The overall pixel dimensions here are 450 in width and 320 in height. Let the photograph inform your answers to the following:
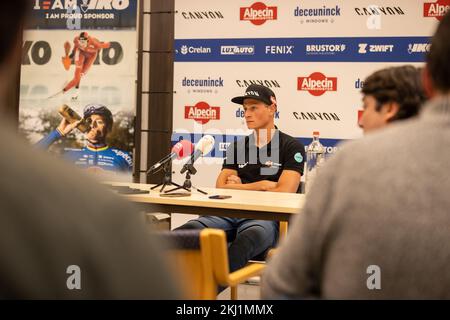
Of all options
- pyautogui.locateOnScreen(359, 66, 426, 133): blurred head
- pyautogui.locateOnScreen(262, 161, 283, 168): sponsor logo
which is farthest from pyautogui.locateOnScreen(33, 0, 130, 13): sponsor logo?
pyautogui.locateOnScreen(359, 66, 426, 133): blurred head

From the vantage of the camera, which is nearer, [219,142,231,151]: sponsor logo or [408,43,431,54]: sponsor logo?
[408,43,431,54]: sponsor logo

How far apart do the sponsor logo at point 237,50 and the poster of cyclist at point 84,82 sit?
795mm

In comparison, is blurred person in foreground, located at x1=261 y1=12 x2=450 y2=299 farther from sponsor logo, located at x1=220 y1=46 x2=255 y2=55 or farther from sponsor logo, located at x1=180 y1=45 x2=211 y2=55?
sponsor logo, located at x1=180 y1=45 x2=211 y2=55

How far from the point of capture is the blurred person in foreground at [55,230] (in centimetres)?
38

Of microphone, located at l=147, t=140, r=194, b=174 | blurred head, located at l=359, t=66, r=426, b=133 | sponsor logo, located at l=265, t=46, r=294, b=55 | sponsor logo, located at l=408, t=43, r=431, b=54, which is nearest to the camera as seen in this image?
blurred head, located at l=359, t=66, r=426, b=133

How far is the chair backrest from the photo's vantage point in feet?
5.83

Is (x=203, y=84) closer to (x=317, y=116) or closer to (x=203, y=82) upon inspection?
(x=203, y=82)

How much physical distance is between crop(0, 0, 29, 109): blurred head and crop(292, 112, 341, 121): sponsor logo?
4574 millimetres

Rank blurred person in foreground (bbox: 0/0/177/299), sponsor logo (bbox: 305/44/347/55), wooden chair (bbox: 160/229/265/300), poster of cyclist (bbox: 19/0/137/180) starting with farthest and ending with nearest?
poster of cyclist (bbox: 19/0/137/180)
sponsor logo (bbox: 305/44/347/55)
wooden chair (bbox: 160/229/265/300)
blurred person in foreground (bbox: 0/0/177/299)

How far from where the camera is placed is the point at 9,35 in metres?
0.40

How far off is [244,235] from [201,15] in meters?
2.71

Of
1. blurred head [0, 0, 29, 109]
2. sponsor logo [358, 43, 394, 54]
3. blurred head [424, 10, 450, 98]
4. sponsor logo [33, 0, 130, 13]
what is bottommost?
blurred head [0, 0, 29, 109]

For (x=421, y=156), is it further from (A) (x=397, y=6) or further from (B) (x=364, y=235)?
(A) (x=397, y=6)

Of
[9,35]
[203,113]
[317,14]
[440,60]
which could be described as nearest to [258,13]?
[317,14]
